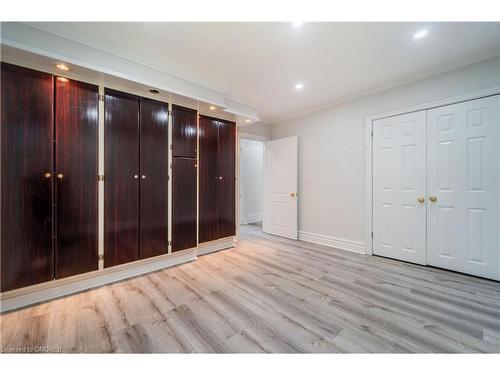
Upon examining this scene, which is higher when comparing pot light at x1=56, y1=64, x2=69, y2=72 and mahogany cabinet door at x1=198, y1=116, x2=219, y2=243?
pot light at x1=56, y1=64, x2=69, y2=72

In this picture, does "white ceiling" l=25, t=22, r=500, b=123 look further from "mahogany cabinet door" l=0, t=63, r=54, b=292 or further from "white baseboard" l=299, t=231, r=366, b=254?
"white baseboard" l=299, t=231, r=366, b=254

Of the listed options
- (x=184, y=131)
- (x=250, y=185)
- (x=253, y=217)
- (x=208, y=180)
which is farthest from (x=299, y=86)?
(x=253, y=217)

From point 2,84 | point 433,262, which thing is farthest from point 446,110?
point 2,84

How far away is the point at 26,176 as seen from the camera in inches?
71.4

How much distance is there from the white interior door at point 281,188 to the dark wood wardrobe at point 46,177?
3288 millimetres

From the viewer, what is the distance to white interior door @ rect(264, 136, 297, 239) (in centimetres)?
414

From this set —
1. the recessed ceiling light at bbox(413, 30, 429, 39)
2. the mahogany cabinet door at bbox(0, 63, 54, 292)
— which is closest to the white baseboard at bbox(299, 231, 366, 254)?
the recessed ceiling light at bbox(413, 30, 429, 39)

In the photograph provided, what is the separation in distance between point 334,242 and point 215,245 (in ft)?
7.17

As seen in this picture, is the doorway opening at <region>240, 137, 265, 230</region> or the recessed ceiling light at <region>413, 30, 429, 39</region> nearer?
the recessed ceiling light at <region>413, 30, 429, 39</region>

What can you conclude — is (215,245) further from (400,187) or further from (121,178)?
(400,187)

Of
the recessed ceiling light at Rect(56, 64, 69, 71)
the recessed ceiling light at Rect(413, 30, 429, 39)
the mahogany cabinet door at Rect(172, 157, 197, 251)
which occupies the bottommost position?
the mahogany cabinet door at Rect(172, 157, 197, 251)

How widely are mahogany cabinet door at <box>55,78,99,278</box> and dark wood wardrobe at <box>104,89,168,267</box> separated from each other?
13 cm

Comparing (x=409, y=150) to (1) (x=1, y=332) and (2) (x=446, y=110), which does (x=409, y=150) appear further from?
(1) (x=1, y=332)

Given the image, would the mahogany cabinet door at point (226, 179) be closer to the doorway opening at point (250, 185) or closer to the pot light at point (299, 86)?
the pot light at point (299, 86)
